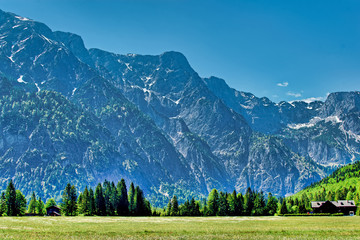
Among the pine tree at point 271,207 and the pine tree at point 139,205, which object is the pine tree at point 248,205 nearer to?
the pine tree at point 271,207

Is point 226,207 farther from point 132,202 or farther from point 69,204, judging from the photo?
point 69,204

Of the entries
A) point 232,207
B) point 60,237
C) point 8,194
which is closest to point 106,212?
point 8,194

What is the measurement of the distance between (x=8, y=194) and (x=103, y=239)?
3737 inches

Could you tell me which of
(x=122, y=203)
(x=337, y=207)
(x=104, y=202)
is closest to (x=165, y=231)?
(x=104, y=202)

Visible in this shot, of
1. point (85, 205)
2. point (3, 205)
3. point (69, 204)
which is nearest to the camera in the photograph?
point (3, 205)

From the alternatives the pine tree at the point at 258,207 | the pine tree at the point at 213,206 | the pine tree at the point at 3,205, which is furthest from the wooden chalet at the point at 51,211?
the pine tree at the point at 258,207

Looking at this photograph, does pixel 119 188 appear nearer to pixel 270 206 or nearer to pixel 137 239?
pixel 270 206

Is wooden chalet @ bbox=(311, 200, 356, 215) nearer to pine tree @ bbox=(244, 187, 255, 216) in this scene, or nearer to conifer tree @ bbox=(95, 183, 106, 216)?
pine tree @ bbox=(244, 187, 255, 216)

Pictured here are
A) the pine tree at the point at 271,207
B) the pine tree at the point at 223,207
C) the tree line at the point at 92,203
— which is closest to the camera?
the tree line at the point at 92,203

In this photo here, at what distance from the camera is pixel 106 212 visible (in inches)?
5979

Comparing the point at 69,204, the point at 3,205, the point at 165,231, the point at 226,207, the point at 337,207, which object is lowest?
the point at 337,207

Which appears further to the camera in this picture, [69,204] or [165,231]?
[69,204]

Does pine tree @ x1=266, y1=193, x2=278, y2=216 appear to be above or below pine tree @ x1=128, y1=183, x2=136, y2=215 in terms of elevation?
below

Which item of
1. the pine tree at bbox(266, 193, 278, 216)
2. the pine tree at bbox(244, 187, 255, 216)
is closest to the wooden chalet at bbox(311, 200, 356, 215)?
the pine tree at bbox(266, 193, 278, 216)
